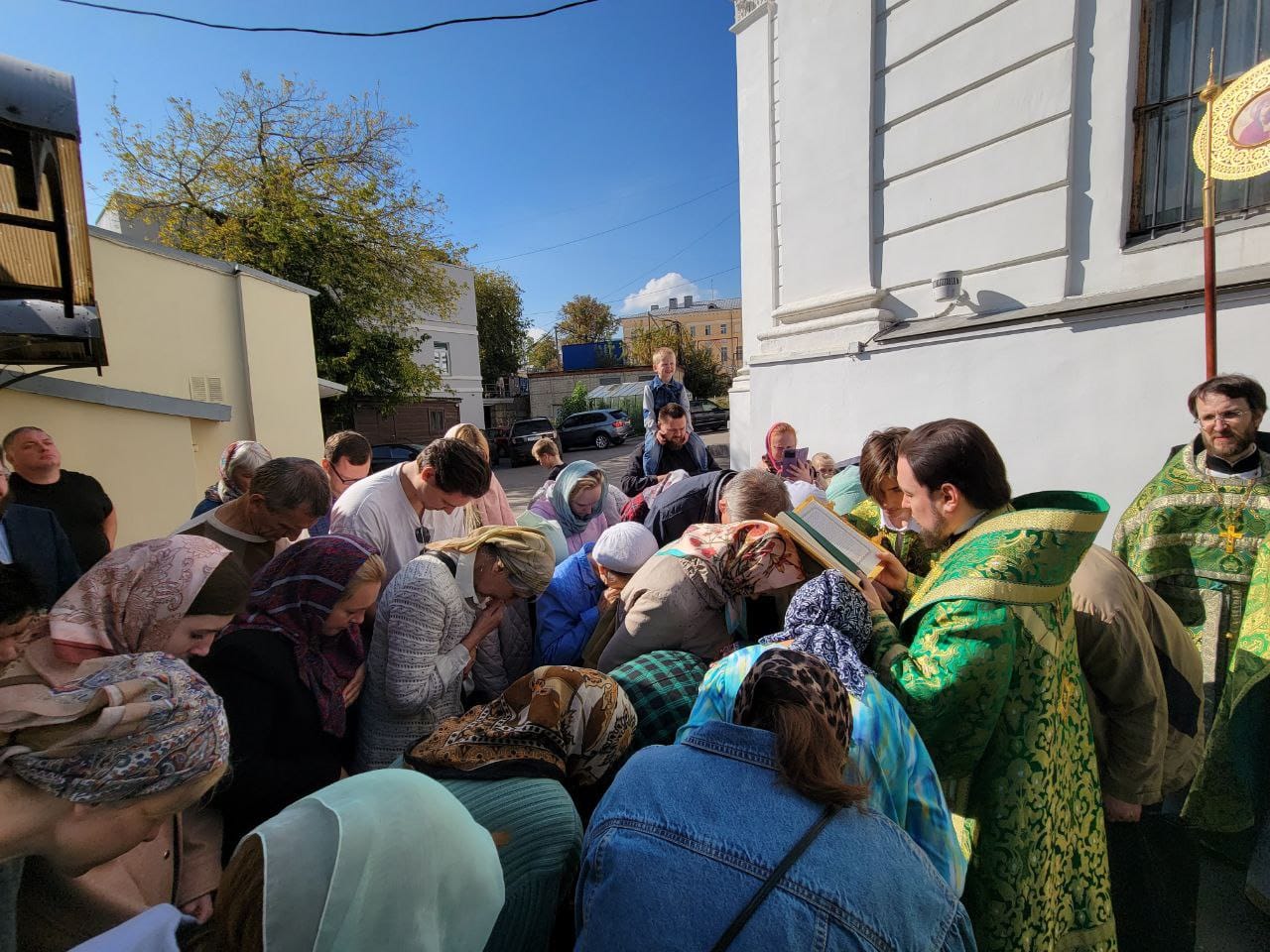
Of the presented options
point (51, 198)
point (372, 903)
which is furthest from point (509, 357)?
point (372, 903)

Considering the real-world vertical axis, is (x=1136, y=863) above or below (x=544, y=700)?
below

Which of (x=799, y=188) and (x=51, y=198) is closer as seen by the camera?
(x=51, y=198)

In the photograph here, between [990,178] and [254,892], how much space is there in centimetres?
690

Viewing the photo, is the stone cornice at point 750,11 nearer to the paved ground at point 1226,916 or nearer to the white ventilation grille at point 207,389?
the white ventilation grille at point 207,389

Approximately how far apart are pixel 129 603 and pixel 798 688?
169 cm

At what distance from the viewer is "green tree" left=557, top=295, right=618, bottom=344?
50.8 meters

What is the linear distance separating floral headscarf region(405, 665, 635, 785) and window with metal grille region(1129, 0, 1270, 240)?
19.2 ft

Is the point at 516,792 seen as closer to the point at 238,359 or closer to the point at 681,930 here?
the point at 681,930

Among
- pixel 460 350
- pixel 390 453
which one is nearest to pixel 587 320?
pixel 460 350

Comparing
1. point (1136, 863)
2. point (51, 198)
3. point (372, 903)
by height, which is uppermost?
point (51, 198)

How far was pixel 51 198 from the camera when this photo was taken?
106 inches

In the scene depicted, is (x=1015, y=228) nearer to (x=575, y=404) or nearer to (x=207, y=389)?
(x=207, y=389)

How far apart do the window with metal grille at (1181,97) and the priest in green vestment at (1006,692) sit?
4.86 metres

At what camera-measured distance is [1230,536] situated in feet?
8.60
